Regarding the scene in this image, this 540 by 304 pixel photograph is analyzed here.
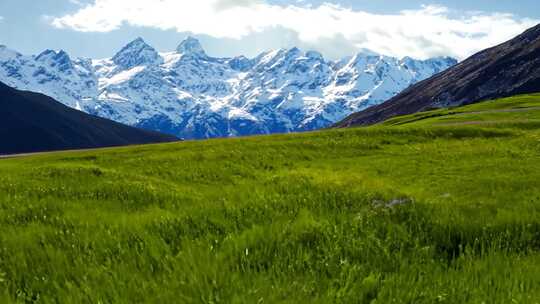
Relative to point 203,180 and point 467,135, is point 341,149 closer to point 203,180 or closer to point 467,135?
point 467,135

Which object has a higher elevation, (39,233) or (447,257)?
(39,233)

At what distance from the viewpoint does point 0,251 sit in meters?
7.00

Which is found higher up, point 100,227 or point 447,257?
point 100,227

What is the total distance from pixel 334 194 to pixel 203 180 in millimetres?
11856

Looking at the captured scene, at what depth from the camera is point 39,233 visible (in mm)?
7832

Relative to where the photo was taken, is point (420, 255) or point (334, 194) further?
point (334, 194)

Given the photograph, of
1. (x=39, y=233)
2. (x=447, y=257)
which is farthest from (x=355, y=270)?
(x=39, y=233)

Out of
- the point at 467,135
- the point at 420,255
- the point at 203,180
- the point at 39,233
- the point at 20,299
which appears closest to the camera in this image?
the point at 20,299

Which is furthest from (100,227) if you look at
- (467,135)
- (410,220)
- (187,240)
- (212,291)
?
(467,135)

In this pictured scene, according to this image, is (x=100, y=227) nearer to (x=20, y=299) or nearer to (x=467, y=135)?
(x=20, y=299)

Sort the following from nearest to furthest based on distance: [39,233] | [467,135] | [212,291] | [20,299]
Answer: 1. [212,291]
2. [20,299]
3. [39,233]
4. [467,135]

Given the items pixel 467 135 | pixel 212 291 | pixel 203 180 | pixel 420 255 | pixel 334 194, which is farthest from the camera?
pixel 467 135

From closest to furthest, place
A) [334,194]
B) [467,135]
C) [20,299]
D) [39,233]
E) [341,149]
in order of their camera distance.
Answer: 1. [20,299]
2. [39,233]
3. [334,194]
4. [341,149]
5. [467,135]

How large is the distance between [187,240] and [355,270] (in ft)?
7.71
